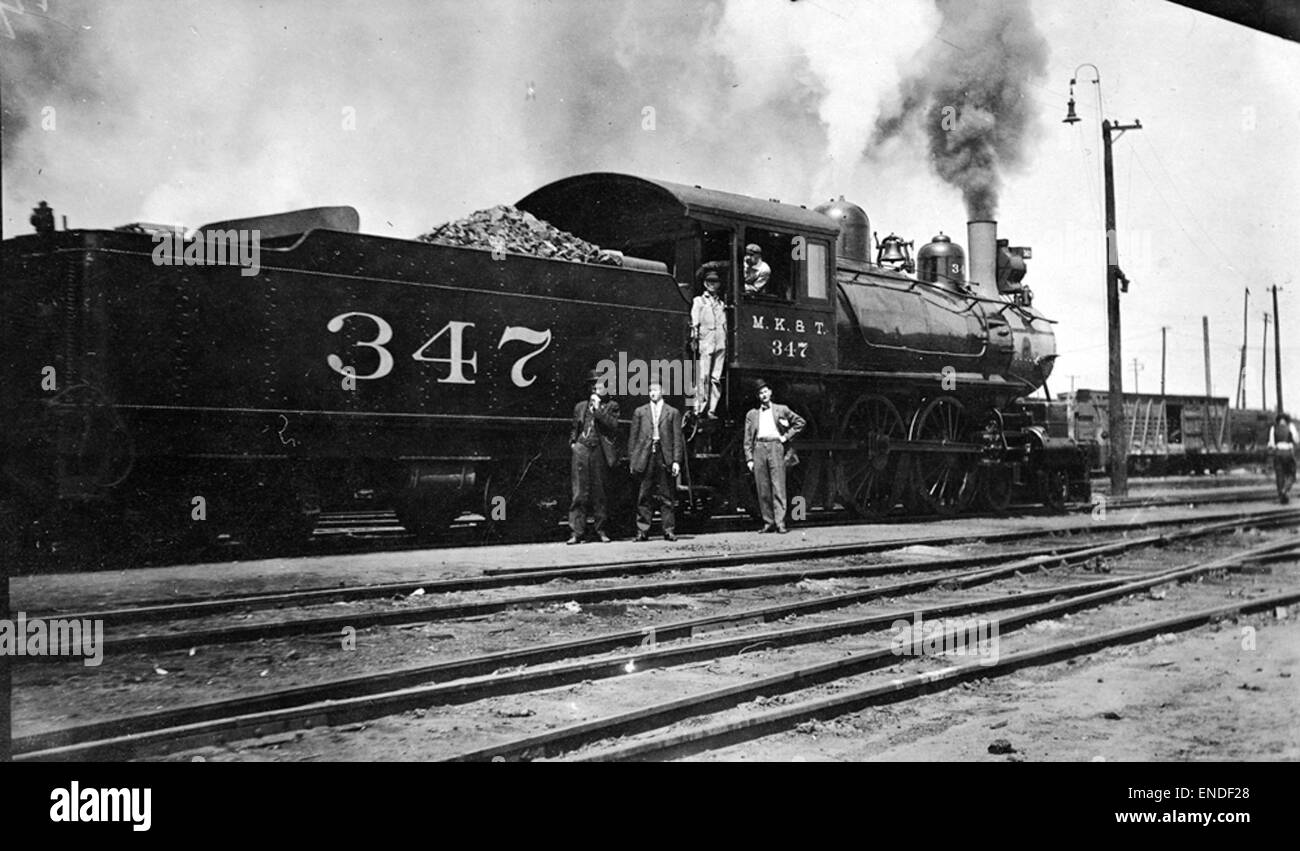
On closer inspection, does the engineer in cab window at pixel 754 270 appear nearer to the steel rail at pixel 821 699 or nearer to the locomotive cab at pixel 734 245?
the locomotive cab at pixel 734 245

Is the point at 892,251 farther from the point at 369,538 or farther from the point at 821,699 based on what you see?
the point at 821,699

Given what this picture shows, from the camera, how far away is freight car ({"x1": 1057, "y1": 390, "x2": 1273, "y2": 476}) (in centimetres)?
2347

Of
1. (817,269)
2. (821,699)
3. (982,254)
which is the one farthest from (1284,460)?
(821,699)

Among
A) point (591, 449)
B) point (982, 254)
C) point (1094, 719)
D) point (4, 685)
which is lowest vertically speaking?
point (1094, 719)

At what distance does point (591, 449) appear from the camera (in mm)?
8797

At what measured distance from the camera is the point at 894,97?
8281mm

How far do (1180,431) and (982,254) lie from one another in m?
13.8

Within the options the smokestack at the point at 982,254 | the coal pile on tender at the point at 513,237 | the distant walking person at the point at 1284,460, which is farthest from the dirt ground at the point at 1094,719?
the smokestack at the point at 982,254

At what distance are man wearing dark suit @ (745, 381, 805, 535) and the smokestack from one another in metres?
5.94

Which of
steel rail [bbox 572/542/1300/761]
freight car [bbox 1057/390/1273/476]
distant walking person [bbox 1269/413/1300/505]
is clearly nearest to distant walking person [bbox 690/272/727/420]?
steel rail [bbox 572/542/1300/761]

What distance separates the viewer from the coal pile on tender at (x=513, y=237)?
336 inches
